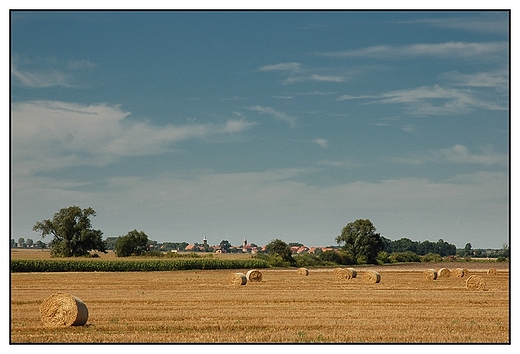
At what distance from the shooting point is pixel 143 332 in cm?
1706

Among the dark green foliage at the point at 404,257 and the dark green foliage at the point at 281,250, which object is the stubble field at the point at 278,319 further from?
the dark green foliage at the point at 404,257

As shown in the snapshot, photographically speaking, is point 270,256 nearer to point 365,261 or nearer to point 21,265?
point 365,261

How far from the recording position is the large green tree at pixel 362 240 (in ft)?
349

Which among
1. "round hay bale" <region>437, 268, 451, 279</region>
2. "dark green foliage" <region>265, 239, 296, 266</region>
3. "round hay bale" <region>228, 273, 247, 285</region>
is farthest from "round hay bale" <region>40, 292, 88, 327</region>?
"dark green foliage" <region>265, 239, 296, 266</region>

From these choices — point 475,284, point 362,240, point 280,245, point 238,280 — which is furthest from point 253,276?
point 362,240

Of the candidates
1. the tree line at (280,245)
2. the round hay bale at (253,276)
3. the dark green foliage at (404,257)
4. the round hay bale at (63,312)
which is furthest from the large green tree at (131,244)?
the round hay bale at (63,312)

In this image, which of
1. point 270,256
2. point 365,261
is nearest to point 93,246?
point 270,256

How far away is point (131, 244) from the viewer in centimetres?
7812

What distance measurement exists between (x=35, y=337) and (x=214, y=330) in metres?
4.32

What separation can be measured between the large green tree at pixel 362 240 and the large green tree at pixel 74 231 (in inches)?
1716

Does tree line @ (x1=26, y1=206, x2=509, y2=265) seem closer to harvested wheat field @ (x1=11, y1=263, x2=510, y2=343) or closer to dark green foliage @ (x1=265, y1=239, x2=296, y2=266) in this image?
dark green foliage @ (x1=265, y1=239, x2=296, y2=266)

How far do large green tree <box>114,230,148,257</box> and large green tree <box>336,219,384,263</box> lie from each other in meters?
37.9

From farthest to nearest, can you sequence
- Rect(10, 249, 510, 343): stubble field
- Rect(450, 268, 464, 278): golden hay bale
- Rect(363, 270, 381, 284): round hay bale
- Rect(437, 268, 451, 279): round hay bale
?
Rect(450, 268, 464, 278): golden hay bale < Rect(437, 268, 451, 279): round hay bale < Rect(363, 270, 381, 284): round hay bale < Rect(10, 249, 510, 343): stubble field

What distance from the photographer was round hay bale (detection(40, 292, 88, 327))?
18.6 metres
